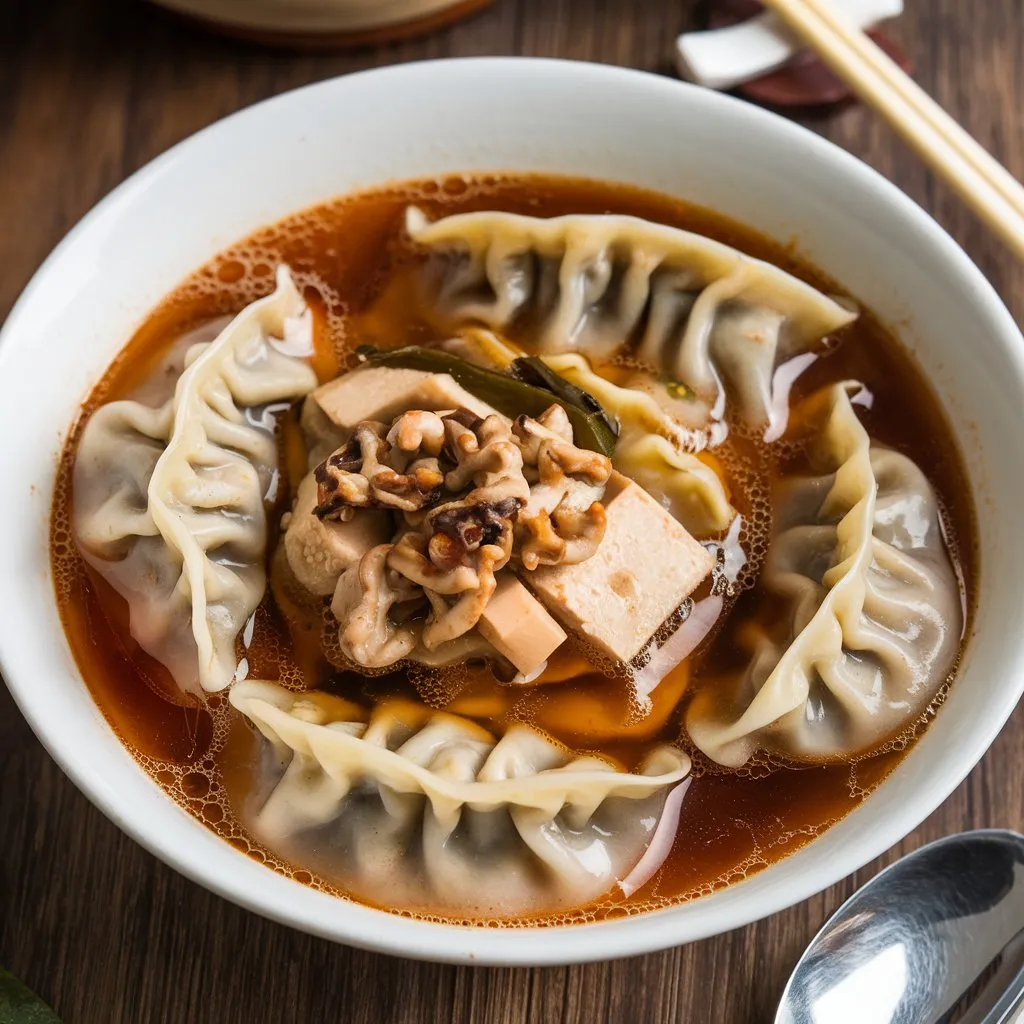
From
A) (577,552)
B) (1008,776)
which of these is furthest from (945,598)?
(577,552)

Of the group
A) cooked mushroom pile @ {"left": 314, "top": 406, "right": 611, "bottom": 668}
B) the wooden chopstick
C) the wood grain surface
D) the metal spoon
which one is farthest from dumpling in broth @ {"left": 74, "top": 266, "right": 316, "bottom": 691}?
the wooden chopstick

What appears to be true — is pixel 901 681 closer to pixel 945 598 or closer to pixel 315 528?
pixel 945 598

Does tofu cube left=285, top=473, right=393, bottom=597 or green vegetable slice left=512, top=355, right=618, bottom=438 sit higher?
green vegetable slice left=512, top=355, right=618, bottom=438

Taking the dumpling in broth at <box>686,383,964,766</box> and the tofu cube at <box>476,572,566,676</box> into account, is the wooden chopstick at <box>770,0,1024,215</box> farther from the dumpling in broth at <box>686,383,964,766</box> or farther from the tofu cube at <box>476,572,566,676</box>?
the tofu cube at <box>476,572,566,676</box>

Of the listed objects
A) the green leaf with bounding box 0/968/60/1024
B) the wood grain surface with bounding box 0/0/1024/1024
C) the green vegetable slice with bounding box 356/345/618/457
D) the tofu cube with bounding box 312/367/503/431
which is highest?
the green vegetable slice with bounding box 356/345/618/457

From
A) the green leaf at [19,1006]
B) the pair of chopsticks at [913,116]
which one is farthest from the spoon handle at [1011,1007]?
the green leaf at [19,1006]

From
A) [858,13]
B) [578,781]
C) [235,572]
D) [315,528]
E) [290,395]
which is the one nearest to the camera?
[578,781]
